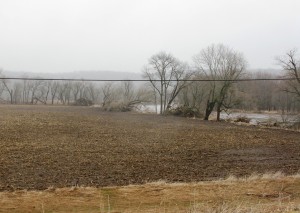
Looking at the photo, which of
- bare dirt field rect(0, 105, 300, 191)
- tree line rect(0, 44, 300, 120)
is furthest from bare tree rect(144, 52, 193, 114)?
bare dirt field rect(0, 105, 300, 191)

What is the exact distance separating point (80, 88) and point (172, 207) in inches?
5062

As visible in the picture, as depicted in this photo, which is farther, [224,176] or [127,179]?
[224,176]

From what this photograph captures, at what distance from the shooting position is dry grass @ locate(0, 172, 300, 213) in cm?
891

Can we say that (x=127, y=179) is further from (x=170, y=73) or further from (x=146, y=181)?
(x=170, y=73)

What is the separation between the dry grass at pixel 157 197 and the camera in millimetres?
8906

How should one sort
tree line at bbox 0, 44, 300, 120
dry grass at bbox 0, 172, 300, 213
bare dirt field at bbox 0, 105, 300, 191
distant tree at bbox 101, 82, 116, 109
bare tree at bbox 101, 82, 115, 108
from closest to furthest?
dry grass at bbox 0, 172, 300, 213, bare dirt field at bbox 0, 105, 300, 191, tree line at bbox 0, 44, 300, 120, distant tree at bbox 101, 82, 116, 109, bare tree at bbox 101, 82, 115, 108

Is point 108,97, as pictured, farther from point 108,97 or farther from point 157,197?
point 157,197

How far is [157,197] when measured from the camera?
10.2m

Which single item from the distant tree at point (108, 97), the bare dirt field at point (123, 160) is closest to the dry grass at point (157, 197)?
the bare dirt field at point (123, 160)

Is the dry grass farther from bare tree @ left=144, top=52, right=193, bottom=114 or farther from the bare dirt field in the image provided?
bare tree @ left=144, top=52, right=193, bottom=114

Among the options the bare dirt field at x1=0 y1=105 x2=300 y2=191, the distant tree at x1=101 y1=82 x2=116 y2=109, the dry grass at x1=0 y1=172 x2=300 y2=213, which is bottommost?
the bare dirt field at x1=0 y1=105 x2=300 y2=191

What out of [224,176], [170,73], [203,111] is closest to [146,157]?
[224,176]

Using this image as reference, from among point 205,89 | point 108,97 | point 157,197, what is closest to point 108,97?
point 108,97

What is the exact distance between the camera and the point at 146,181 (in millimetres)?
12992
